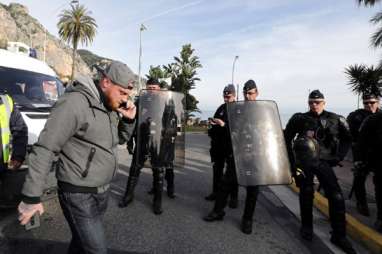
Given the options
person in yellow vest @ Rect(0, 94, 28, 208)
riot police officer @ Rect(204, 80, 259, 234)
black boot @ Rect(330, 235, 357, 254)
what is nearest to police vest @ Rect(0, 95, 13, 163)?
person in yellow vest @ Rect(0, 94, 28, 208)

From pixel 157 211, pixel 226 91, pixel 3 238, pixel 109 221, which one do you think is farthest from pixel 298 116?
pixel 3 238

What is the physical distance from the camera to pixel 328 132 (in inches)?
148

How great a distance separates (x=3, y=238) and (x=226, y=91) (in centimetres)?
329

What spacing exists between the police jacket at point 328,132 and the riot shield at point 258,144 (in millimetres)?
233

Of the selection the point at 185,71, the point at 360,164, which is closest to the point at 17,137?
the point at 360,164

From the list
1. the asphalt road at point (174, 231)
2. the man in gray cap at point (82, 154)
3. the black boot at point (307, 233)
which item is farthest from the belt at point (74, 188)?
the black boot at point (307, 233)

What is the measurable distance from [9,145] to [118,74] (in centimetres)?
209

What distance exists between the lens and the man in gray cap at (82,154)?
1783 mm

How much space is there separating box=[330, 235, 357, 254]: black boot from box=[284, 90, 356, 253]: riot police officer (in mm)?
55

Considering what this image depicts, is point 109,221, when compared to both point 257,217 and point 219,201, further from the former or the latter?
point 257,217

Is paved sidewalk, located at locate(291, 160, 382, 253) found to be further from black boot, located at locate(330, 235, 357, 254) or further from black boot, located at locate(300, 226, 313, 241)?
black boot, located at locate(300, 226, 313, 241)

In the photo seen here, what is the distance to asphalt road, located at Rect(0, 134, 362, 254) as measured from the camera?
129 inches

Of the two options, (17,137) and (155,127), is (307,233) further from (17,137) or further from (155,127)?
(17,137)

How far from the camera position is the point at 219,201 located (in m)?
4.14
